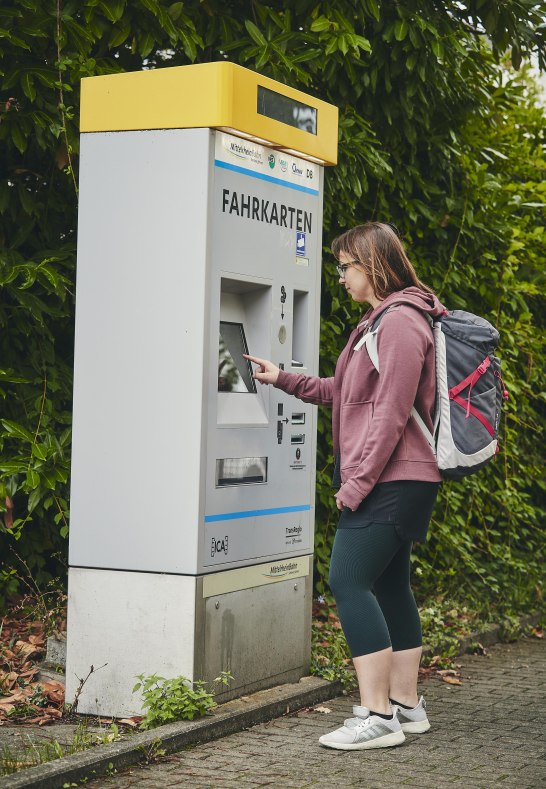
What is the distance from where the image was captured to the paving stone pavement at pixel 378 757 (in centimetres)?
453

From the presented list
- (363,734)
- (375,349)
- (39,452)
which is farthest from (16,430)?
(363,734)

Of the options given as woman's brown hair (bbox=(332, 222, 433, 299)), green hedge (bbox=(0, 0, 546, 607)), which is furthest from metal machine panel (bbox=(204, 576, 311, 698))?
woman's brown hair (bbox=(332, 222, 433, 299))

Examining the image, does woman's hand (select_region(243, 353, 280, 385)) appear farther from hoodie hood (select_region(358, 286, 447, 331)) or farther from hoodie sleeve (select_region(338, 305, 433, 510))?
hoodie sleeve (select_region(338, 305, 433, 510))

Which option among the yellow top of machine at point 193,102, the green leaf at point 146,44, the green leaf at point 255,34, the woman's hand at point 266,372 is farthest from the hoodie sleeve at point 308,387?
the green leaf at point 255,34

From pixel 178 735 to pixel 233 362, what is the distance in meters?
1.62

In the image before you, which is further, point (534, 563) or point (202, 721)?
point (534, 563)

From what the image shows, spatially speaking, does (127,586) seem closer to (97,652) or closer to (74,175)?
(97,652)

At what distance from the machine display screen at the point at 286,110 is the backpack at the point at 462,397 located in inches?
45.6

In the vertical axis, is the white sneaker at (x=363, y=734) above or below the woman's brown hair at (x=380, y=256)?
below

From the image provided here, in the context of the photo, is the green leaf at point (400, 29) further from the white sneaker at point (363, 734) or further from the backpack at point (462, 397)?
the white sneaker at point (363, 734)

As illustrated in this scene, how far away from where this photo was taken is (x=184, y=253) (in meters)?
5.22

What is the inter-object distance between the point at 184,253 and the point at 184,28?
1703 millimetres

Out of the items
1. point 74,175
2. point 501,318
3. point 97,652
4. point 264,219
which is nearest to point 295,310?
point 264,219

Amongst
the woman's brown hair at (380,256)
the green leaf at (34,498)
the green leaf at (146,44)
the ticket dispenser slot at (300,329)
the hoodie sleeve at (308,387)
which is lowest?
the green leaf at (34,498)
